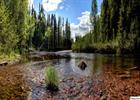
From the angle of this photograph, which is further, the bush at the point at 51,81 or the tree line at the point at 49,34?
the tree line at the point at 49,34

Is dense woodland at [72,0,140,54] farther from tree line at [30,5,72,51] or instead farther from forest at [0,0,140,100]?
tree line at [30,5,72,51]

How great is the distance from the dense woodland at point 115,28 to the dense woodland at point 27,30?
62.3ft

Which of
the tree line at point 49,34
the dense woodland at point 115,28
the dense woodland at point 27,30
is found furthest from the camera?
the tree line at point 49,34

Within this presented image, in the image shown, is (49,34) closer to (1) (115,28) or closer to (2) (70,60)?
(1) (115,28)

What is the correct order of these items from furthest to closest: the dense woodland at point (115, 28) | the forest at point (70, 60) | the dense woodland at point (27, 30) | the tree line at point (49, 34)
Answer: the tree line at point (49, 34), the dense woodland at point (115, 28), the dense woodland at point (27, 30), the forest at point (70, 60)

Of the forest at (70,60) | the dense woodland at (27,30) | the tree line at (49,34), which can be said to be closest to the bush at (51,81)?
the forest at (70,60)

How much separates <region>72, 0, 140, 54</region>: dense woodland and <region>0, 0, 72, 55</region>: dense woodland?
19.0 metres

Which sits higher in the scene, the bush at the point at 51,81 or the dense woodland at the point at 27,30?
the dense woodland at the point at 27,30

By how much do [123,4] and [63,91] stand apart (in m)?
58.9

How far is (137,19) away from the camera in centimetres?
6575

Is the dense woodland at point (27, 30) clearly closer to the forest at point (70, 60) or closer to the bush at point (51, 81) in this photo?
the forest at point (70, 60)

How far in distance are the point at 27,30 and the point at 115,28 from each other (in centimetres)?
3592

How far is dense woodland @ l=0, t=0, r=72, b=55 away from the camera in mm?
39250

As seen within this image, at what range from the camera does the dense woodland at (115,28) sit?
60884 millimetres
